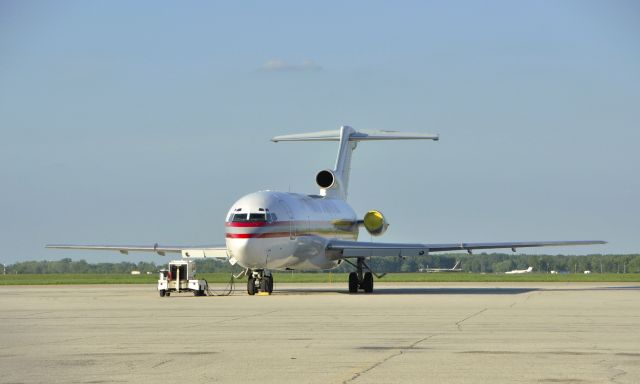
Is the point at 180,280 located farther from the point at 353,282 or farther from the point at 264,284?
the point at 353,282

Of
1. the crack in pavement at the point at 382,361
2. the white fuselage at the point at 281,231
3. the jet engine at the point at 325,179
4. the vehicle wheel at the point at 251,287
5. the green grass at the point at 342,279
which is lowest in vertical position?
the crack in pavement at the point at 382,361

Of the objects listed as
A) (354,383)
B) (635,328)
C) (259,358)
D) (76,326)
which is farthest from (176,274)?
(354,383)

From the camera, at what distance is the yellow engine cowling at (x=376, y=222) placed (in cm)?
5584

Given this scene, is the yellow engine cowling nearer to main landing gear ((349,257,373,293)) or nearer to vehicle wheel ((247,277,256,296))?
main landing gear ((349,257,373,293))

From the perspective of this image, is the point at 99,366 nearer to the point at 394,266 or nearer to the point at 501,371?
the point at 501,371

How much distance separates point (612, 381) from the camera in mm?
14844

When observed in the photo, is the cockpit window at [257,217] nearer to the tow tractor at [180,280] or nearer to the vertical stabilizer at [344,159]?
the tow tractor at [180,280]

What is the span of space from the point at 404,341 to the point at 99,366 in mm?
6332

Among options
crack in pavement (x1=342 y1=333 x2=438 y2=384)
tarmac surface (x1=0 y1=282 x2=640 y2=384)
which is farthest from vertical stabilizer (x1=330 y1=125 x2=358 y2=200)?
crack in pavement (x1=342 y1=333 x2=438 y2=384)

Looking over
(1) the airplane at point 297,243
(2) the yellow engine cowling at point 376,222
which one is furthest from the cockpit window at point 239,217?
(2) the yellow engine cowling at point 376,222

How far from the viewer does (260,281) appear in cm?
4872

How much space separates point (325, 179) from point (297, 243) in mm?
11758

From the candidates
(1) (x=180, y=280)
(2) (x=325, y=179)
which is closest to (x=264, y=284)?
(1) (x=180, y=280)

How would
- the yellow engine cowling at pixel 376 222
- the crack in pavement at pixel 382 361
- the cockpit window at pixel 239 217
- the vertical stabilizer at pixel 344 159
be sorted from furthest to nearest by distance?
the vertical stabilizer at pixel 344 159 → the yellow engine cowling at pixel 376 222 → the cockpit window at pixel 239 217 → the crack in pavement at pixel 382 361
